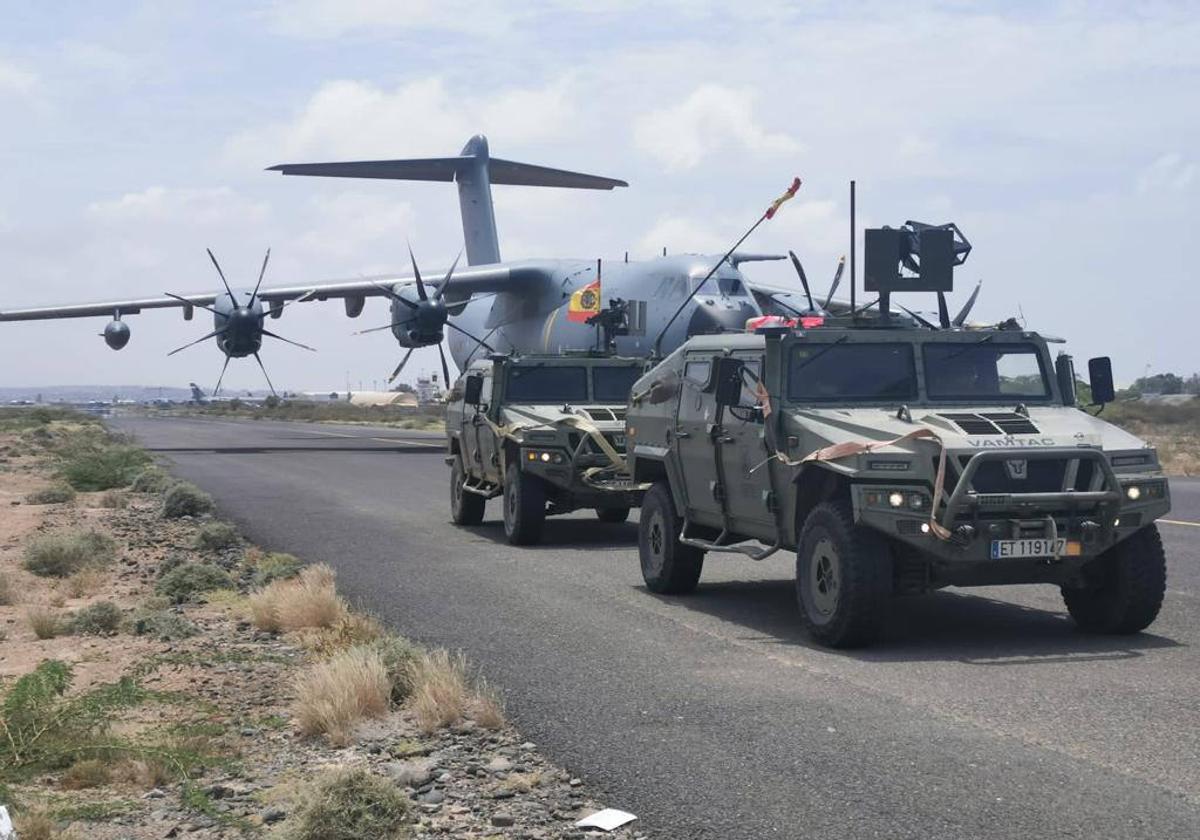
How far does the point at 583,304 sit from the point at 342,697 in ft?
88.5

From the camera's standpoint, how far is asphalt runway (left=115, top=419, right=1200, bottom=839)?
5906mm

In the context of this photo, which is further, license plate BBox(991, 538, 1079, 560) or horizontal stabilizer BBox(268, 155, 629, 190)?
horizontal stabilizer BBox(268, 155, 629, 190)

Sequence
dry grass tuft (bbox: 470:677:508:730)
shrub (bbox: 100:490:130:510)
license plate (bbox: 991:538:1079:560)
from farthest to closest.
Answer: shrub (bbox: 100:490:130:510) → license plate (bbox: 991:538:1079:560) → dry grass tuft (bbox: 470:677:508:730)

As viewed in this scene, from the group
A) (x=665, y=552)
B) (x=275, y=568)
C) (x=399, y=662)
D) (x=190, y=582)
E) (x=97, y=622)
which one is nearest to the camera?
(x=399, y=662)

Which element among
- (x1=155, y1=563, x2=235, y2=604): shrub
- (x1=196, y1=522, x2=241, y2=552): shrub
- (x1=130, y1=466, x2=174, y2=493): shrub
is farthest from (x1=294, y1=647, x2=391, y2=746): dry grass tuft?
(x1=130, y1=466, x2=174, y2=493): shrub

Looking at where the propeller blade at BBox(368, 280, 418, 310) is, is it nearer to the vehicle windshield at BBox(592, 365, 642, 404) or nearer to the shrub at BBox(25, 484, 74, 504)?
the shrub at BBox(25, 484, 74, 504)

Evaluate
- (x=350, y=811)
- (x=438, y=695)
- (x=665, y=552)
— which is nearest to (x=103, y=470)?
(x=665, y=552)

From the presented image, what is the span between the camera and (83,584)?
14.0m

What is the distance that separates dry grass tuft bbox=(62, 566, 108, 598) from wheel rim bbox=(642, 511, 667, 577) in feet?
17.1

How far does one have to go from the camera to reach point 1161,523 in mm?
18031

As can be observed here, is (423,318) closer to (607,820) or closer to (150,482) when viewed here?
(150,482)

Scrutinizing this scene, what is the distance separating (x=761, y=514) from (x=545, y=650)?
6.11ft

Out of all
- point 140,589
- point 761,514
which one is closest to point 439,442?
point 140,589

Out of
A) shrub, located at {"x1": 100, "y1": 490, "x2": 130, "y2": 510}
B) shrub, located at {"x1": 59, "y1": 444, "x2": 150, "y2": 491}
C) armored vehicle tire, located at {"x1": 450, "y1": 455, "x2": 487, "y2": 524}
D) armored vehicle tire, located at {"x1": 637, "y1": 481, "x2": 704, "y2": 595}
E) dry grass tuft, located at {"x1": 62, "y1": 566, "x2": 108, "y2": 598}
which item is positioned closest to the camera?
armored vehicle tire, located at {"x1": 637, "y1": 481, "x2": 704, "y2": 595}
